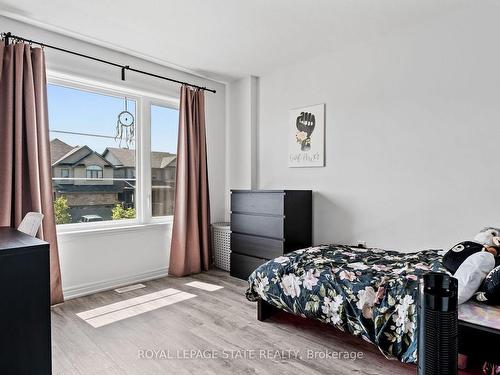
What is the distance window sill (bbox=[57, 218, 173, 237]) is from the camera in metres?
3.13

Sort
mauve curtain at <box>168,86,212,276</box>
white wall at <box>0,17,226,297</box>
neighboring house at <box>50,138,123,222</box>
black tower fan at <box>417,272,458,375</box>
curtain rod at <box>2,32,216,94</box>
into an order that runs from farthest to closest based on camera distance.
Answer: mauve curtain at <box>168,86,212,276</box> < neighboring house at <box>50,138,123,222</box> < white wall at <box>0,17,226,297</box> < curtain rod at <box>2,32,216,94</box> < black tower fan at <box>417,272,458,375</box>

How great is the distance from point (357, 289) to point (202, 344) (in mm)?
1100

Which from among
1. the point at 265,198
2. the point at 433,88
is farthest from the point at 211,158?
the point at 433,88

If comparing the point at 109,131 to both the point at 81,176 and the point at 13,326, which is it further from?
the point at 13,326

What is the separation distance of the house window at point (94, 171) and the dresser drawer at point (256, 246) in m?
1.60

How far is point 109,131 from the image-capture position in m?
3.55

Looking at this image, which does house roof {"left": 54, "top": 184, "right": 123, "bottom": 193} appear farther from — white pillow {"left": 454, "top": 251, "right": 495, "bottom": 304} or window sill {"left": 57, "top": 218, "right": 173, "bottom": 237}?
white pillow {"left": 454, "top": 251, "right": 495, "bottom": 304}

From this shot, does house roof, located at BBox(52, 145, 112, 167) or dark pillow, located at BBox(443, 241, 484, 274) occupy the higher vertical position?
house roof, located at BBox(52, 145, 112, 167)

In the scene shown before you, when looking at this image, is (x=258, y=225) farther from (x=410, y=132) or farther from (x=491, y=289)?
(x=491, y=289)

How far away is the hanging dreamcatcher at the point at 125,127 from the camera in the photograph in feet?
11.9

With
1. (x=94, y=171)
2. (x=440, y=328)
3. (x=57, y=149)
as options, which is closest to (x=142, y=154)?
(x=94, y=171)

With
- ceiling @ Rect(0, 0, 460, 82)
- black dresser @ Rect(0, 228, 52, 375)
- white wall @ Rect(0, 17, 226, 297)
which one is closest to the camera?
black dresser @ Rect(0, 228, 52, 375)

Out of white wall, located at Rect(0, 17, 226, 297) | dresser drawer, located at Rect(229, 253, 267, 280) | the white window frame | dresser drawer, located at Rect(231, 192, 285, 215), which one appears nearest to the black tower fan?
dresser drawer, located at Rect(231, 192, 285, 215)

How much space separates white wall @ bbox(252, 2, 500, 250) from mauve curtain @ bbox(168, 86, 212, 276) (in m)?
1.15
